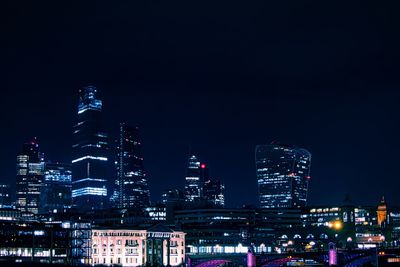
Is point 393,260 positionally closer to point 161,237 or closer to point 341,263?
point 341,263

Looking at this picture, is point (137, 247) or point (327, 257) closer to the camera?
point (327, 257)

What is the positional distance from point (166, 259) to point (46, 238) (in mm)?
31513

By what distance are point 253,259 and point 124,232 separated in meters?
40.7

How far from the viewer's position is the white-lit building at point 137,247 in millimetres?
175875

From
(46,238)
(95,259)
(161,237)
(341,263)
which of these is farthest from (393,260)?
(46,238)

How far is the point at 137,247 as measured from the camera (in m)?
181

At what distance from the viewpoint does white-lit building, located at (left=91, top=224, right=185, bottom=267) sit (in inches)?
6924

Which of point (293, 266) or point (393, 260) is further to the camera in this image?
point (293, 266)

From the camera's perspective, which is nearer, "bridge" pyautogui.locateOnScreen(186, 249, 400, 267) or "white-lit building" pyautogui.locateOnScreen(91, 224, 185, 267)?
"bridge" pyautogui.locateOnScreen(186, 249, 400, 267)

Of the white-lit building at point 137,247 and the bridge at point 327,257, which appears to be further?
the white-lit building at point 137,247

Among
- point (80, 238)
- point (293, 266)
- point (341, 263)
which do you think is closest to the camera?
point (341, 263)

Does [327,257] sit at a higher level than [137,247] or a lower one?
lower

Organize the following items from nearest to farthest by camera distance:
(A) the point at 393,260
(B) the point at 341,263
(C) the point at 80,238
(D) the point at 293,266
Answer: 1. (B) the point at 341,263
2. (A) the point at 393,260
3. (C) the point at 80,238
4. (D) the point at 293,266

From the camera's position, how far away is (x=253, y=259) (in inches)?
6038
